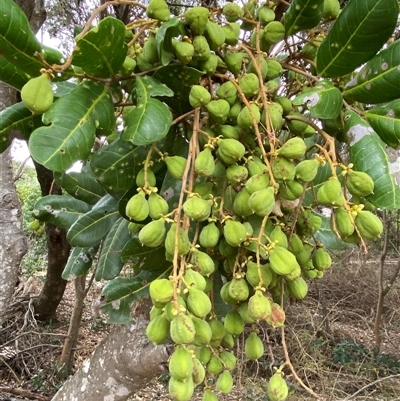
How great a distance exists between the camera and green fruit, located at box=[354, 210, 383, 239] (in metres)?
0.66

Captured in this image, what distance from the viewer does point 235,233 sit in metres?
0.68

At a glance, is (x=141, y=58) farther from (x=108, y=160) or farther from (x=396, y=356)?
(x=396, y=356)

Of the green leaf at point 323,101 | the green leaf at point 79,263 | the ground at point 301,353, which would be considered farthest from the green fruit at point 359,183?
the ground at point 301,353

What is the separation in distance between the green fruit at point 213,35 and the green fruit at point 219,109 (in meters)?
0.11

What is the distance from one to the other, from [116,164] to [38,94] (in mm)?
243

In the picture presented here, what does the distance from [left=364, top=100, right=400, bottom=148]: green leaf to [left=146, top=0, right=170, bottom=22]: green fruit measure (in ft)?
1.29

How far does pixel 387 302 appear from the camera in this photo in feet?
18.4

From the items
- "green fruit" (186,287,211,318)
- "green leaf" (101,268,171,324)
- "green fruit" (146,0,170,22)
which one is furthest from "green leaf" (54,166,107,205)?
"green fruit" (186,287,211,318)

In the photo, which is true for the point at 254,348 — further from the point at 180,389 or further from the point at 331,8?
the point at 331,8

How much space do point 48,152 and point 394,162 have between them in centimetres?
55

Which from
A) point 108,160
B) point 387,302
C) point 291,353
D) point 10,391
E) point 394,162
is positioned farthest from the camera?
point 387,302

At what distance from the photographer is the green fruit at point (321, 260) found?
81cm

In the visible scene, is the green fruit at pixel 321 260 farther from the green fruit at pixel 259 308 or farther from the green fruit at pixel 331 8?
the green fruit at pixel 331 8

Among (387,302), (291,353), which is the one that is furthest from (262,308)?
(387,302)
